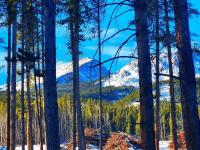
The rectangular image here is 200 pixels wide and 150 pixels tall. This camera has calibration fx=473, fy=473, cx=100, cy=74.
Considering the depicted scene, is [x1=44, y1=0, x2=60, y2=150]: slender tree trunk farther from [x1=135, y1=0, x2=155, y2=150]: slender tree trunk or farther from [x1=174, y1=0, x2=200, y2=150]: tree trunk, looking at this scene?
[x1=174, y1=0, x2=200, y2=150]: tree trunk

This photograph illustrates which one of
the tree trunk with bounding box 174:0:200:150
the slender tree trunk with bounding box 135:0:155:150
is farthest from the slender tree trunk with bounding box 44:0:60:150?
the tree trunk with bounding box 174:0:200:150

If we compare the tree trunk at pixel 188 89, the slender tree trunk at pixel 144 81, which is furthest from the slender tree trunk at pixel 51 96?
the tree trunk at pixel 188 89

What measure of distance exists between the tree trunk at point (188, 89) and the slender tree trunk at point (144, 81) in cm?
64

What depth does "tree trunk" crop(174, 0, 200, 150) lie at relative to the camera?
8.98m

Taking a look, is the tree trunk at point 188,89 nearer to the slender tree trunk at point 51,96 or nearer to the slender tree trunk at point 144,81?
the slender tree trunk at point 144,81

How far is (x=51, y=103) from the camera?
11531mm

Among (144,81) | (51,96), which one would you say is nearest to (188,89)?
(144,81)

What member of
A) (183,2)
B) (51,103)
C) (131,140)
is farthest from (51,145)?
(131,140)

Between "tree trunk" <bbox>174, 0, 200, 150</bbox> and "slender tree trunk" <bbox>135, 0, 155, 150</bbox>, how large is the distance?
0.64 meters

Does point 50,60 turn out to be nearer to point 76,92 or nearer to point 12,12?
point 12,12

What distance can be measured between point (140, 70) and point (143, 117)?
0.92 meters

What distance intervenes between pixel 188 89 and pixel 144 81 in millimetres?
853

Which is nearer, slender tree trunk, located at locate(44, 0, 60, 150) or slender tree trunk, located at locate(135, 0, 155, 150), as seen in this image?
slender tree trunk, located at locate(135, 0, 155, 150)

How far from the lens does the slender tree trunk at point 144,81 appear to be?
8.98 metres
